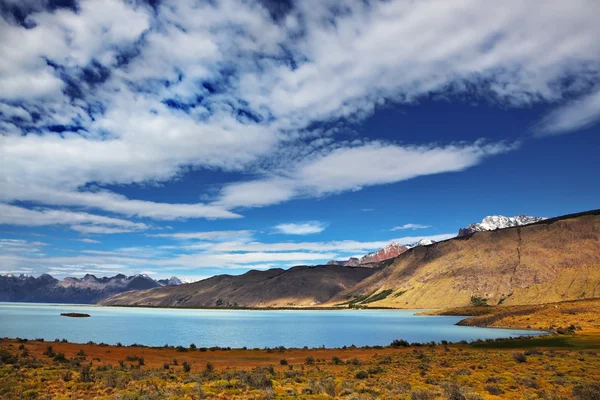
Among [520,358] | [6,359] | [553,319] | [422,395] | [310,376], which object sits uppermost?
[6,359]

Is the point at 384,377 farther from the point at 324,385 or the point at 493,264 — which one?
the point at 493,264

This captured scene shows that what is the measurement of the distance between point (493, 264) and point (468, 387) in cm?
18866

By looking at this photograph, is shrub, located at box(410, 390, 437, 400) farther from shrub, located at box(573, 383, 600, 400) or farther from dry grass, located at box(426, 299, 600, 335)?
dry grass, located at box(426, 299, 600, 335)

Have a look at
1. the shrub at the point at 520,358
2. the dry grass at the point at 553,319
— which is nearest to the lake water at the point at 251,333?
the dry grass at the point at 553,319

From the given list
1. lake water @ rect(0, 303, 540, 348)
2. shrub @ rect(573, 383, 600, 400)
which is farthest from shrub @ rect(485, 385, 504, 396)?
lake water @ rect(0, 303, 540, 348)

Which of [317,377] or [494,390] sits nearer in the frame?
[494,390]

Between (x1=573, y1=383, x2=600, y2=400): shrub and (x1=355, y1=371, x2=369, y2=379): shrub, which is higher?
(x1=573, y1=383, x2=600, y2=400): shrub

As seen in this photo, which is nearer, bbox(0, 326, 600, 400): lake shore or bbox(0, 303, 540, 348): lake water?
bbox(0, 326, 600, 400): lake shore

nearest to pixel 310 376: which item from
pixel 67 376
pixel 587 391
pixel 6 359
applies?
pixel 67 376

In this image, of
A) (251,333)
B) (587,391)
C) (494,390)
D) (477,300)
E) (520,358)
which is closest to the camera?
(587,391)

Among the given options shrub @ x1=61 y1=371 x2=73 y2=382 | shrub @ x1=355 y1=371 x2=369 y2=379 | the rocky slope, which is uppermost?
the rocky slope

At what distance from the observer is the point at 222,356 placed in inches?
1587

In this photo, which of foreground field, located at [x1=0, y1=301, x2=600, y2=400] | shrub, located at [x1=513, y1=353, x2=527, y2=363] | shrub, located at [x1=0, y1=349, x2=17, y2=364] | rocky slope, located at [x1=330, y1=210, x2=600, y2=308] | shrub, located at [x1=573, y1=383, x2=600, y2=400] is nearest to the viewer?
shrub, located at [x1=573, y1=383, x2=600, y2=400]

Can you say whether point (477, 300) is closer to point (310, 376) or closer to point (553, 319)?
point (553, 319)
